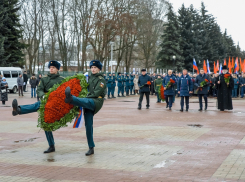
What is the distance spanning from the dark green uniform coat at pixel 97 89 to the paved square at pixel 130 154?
1053 millimetres

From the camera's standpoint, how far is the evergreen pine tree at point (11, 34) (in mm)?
39188

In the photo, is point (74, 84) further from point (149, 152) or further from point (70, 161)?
point (149, 152)

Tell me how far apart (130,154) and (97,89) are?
→ 146 centimetres

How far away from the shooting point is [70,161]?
7160 mm

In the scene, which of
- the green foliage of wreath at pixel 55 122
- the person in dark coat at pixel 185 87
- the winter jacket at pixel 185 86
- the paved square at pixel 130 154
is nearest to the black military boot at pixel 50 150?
the paved square at pixel 130 154

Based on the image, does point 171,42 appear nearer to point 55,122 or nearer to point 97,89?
point 97,89

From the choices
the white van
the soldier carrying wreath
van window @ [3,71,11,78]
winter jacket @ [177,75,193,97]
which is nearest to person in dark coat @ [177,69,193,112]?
winter jacket @ [177,75,193,97]

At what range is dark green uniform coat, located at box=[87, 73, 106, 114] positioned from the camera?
→ 7.55 m

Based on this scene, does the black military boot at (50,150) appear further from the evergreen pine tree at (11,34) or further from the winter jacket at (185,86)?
the evergreen pine tree at (11,34)

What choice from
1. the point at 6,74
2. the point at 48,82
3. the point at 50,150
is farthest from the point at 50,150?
the point at 6,74

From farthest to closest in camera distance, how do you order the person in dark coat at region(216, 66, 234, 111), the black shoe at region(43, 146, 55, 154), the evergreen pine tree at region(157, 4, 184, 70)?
the evergreen pine tree at region(157, 4, 184, 70)
the person in dark coat at region(216, 66, 234, 111)
the black shoe at region(43, 146, 55, 154)

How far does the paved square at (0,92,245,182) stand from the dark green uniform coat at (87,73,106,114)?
105cm

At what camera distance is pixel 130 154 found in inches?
303

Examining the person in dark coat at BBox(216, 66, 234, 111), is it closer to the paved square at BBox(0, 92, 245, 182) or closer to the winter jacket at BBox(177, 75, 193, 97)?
the winter jacket at BBox(177, 75, 193, 97)
